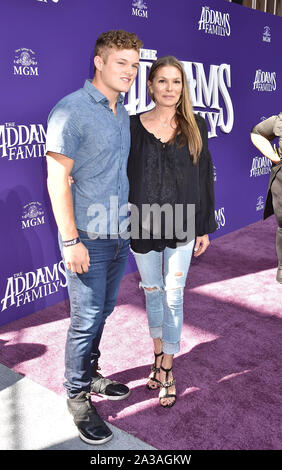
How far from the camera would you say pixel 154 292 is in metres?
2.31

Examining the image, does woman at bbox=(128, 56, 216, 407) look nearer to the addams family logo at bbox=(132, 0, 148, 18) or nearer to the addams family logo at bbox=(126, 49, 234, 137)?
the addams family logo at bbox=(126, 49, 234, 137)

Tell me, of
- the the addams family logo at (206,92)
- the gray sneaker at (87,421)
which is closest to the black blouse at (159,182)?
the gray sneaker at (87,421)

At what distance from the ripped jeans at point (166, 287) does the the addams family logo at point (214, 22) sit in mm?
3114

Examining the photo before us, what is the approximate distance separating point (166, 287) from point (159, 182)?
0.52 meters

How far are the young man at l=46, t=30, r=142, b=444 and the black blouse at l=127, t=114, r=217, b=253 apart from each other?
9 centimetres

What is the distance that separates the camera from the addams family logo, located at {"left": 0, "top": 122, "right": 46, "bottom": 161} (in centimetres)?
293

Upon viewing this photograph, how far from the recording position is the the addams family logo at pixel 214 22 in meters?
4.48

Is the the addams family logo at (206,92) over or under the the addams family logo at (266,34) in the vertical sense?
under

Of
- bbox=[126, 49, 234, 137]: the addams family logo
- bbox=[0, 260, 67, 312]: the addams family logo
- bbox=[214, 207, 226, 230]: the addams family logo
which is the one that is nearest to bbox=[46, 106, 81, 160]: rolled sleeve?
bbox=[0, 260, 67, 312]: the addams family logo

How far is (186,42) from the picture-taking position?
171 inches

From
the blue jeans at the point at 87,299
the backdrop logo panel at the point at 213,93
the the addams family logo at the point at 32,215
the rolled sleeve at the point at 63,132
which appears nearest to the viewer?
the rolled sleeve at the point at 63,132

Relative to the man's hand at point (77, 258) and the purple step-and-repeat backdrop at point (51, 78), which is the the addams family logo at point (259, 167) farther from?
the man's hand at point (77, 258)
